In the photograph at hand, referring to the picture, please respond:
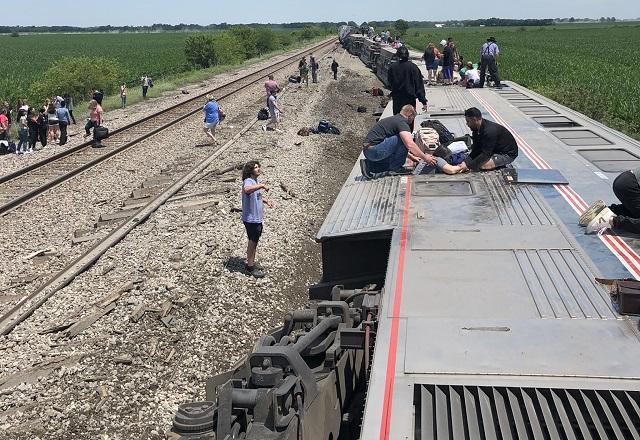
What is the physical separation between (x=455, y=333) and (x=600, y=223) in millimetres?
2526

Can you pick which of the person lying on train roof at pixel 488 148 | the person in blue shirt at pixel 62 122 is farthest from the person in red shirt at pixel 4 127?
the person lying on train roof at pixel 488 148

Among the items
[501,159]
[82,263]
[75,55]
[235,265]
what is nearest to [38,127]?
[82,263]

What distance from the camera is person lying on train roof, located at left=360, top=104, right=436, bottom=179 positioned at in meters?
8.55

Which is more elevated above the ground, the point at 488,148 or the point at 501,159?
the point at 488,148

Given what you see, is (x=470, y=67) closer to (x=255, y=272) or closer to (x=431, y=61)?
(x=431, y=61)

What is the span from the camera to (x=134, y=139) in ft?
63.9

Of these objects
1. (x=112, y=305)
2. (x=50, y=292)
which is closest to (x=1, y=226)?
(x=50, y=292)

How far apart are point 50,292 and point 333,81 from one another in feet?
92.3

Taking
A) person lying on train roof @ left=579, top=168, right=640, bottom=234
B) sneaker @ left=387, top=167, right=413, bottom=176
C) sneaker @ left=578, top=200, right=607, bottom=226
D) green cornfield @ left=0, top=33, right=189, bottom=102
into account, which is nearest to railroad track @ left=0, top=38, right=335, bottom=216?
sneaker @ left=387, top=167, right=413, bottom=176

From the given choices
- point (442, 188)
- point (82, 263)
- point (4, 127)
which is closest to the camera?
point (442, 188)

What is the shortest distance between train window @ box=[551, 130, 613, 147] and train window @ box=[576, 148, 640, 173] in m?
0.55

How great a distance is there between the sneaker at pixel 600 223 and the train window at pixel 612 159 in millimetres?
2536

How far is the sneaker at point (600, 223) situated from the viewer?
597 centimetres

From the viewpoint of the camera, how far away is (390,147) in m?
8.56
